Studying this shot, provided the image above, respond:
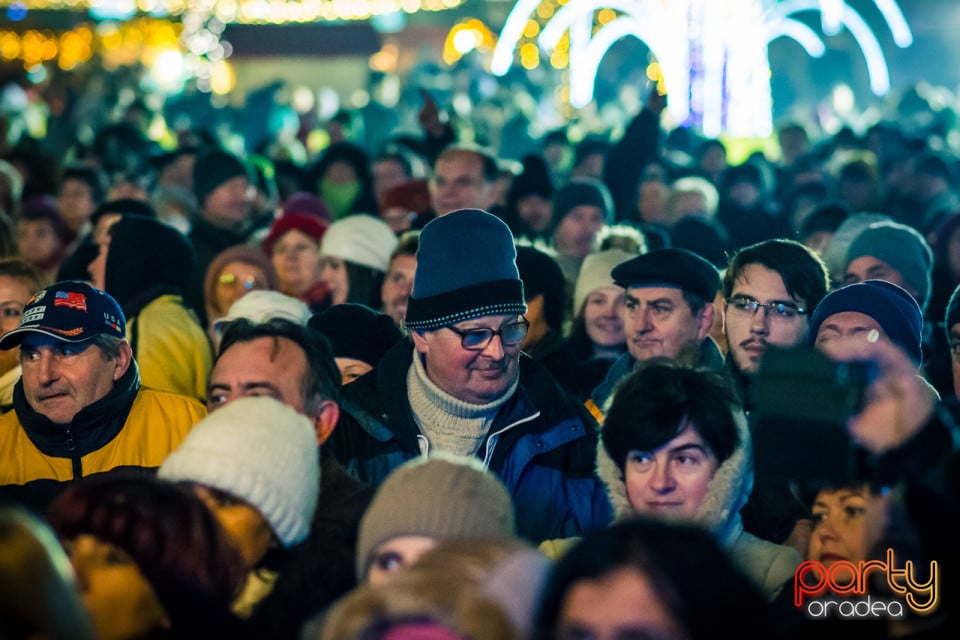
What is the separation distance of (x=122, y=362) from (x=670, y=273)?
7.06 feet

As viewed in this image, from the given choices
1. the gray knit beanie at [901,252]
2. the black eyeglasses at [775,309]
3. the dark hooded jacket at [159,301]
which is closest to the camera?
the black eyeglasses at [775,309]

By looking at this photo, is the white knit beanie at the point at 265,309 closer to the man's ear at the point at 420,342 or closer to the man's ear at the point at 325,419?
the man's ear at the point at 420,342

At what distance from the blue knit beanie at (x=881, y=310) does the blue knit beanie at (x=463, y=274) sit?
117cm

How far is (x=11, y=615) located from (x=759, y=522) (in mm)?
2848

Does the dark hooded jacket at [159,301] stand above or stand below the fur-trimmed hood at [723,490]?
above

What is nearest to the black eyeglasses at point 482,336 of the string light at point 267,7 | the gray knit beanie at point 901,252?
the gray knit beanie at point 901,252

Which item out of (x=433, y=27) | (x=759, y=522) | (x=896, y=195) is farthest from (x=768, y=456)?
(x=433, y=27)

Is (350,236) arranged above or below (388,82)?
below

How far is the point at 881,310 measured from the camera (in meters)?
5.06

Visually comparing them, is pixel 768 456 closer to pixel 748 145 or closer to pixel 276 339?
pixel 276 339

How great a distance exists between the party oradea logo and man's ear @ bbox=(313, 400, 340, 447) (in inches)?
59.6

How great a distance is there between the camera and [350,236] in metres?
7.73

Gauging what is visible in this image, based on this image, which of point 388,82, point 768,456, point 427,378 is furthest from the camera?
point 388,82

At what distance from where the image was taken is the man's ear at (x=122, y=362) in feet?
16.1
